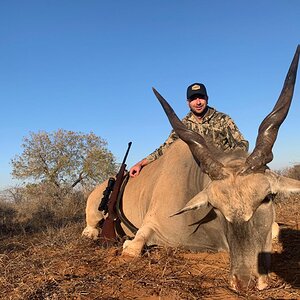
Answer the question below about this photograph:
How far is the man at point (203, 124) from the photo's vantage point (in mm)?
5657

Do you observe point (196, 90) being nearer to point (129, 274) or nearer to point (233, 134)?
point (233, 134)

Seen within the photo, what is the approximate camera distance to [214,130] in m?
5.80

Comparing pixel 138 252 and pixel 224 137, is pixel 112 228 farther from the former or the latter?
pixel 224 137

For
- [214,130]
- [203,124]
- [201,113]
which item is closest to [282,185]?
[214,130]

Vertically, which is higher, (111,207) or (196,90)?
(196,90)

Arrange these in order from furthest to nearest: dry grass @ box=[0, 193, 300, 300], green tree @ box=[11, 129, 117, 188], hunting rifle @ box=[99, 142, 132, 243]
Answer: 1. green tree @ box=[11, 129, 117, 188]
2. hunting rifle @ box=[99, 142, 132, 243]
3. dry grass @ box=[0, 193, 300, 300]

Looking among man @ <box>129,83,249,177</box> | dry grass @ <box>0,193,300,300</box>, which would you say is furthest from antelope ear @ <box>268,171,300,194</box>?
man @ <box>129,83,249,177</box>

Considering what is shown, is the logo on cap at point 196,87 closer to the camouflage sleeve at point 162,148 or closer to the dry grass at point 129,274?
the camouflage sleeve at point 162,148

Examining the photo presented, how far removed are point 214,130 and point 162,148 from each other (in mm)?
811

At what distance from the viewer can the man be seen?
18.6ft

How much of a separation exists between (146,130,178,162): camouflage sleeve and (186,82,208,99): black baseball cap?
59cm

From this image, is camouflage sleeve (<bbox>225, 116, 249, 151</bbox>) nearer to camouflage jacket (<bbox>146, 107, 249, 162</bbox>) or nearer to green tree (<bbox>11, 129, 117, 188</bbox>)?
camouflage jacket (<bbox>146, 107, 249, 162</bbox>)

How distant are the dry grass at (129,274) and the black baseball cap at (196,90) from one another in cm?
232

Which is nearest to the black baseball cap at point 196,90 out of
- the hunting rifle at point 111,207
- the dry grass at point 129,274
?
the hunting rifle at point 111,207
